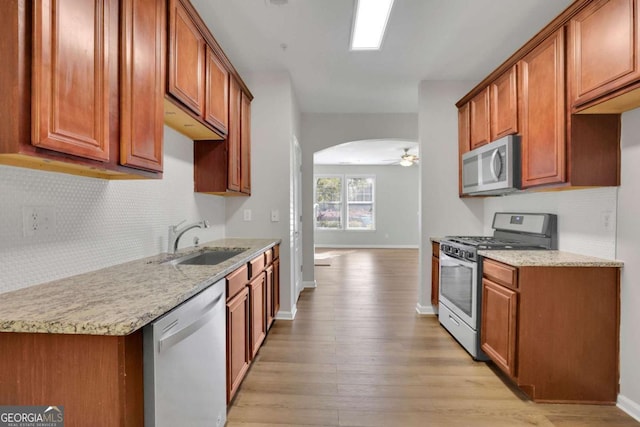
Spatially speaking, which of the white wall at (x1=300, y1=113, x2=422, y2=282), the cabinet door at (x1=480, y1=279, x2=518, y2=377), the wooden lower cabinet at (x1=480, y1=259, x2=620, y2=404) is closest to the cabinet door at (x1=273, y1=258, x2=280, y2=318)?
the white wall at (x1=300, y1=113, x2=422, y2=282)

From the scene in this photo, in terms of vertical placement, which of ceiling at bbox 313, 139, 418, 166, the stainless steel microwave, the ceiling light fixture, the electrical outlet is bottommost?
the electrical outlet

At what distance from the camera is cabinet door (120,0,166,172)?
4.40 feet

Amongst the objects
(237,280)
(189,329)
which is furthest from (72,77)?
(237,280)

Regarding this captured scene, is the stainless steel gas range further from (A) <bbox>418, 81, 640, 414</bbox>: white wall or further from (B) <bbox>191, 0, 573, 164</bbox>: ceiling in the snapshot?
(B) <bbox>191, 0, 573, 164</bbox>: ceiling

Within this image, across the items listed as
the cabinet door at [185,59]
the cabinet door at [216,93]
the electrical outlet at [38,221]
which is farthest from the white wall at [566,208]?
the electrical outlet at [38,221]

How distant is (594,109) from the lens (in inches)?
73.8

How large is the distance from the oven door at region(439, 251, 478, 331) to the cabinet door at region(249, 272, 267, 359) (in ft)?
5.58

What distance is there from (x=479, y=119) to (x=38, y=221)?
3416 mm

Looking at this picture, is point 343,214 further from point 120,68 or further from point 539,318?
point 120,68

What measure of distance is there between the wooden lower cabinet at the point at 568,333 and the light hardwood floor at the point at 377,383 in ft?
0.37

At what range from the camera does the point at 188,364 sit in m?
1.22

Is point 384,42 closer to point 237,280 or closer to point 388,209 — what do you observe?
point 237,280

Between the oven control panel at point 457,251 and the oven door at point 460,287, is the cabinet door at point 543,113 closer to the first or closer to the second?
the oven control panel at point 457,251

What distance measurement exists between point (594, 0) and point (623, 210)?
4.08 ft
